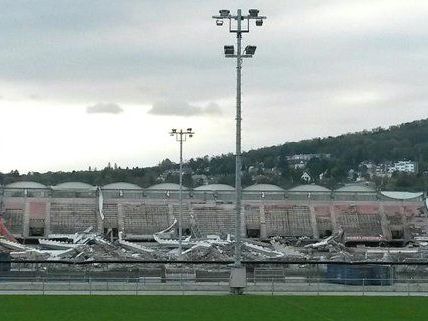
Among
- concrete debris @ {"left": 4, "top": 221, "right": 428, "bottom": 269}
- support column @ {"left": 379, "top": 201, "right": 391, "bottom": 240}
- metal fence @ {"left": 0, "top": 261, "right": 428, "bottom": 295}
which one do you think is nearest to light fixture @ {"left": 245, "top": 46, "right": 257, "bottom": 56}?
metal fence @ {"left": 0, "top": 261, "right": 428, "bottom": 295}

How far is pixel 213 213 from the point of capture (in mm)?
123812

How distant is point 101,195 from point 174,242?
1085 inches

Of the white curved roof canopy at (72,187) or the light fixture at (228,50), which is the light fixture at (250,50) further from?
the white curved roof canopy at (72,187)

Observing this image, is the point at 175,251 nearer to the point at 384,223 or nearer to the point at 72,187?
the point at 384,223

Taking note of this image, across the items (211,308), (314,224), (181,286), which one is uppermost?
(314,224)

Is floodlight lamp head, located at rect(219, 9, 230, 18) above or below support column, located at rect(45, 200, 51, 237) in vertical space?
above

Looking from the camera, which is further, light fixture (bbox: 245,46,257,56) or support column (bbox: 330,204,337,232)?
support column (bbox: 330,204,337,232)

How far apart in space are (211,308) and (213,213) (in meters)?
92.5

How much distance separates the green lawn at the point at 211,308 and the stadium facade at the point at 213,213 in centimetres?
7863

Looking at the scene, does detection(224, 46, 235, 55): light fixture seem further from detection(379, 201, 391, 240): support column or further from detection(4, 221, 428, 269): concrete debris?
detection(379, 201, 391, 240): support column

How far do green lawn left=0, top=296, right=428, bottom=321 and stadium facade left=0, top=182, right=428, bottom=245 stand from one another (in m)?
78.6

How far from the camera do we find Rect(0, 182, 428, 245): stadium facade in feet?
388

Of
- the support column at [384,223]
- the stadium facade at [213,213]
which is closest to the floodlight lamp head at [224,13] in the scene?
the stadium facade at [213,213]

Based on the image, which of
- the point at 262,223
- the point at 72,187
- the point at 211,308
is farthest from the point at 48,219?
the point at 211,308
